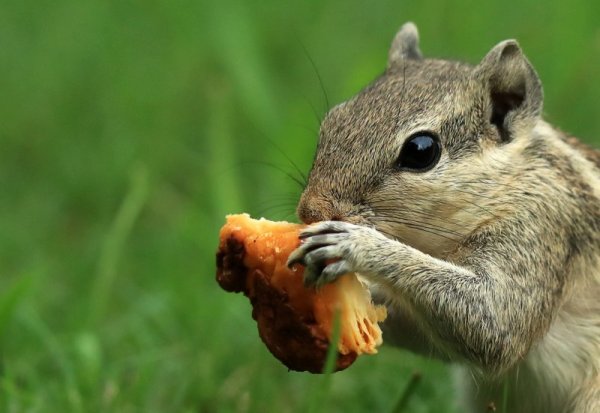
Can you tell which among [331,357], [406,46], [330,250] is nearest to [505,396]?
[331,357]

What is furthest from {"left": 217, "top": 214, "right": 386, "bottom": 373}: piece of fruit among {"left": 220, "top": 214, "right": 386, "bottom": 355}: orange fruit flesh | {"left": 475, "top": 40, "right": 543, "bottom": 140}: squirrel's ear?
{"left": 475, "top": 40, "right": 543, "bottom": 140}: squirrel's ear

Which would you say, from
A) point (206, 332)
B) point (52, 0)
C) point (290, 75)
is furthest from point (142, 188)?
point (52, 0)

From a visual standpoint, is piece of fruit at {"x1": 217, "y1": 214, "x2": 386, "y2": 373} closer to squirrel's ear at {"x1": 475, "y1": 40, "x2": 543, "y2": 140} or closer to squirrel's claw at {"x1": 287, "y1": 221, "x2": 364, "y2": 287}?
squirrel's claw at {"x1": 287, "y1": 221, "x2": 364, "y2": 287}

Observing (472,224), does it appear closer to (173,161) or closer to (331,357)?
(331,357)

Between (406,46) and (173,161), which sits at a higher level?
(406,46)

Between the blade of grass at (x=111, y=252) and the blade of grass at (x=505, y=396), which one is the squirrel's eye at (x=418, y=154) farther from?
the blade of grass at (x=111, y=252)
